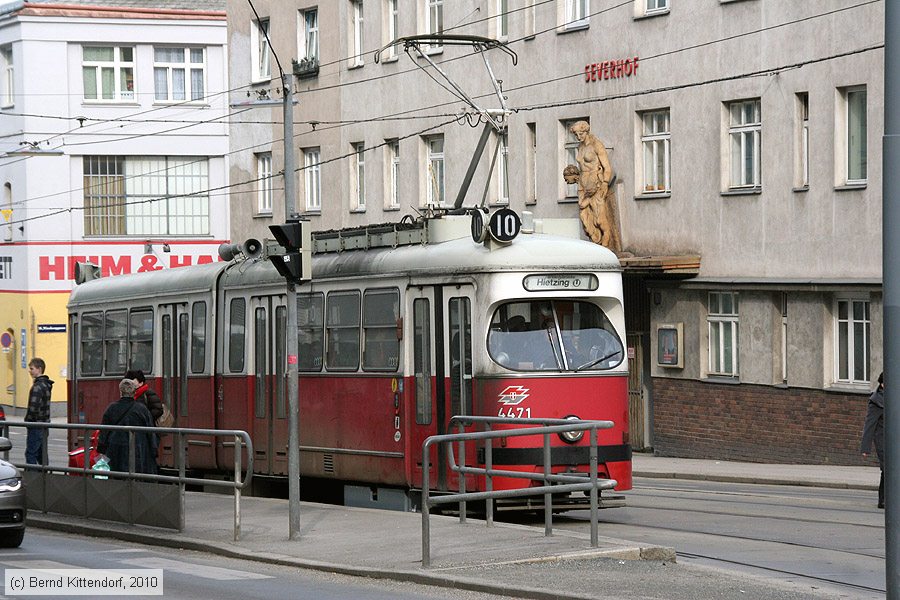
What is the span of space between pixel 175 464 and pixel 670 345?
1563 cm

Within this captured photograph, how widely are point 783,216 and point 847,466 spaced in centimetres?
427

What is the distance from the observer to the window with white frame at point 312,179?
145ft

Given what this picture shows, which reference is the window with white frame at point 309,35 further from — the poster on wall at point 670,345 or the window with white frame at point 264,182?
the poster on wall at point 670,345

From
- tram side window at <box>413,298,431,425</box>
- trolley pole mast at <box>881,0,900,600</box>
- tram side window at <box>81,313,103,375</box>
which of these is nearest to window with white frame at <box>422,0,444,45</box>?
tram side window at <box>81,313,103,375</box>

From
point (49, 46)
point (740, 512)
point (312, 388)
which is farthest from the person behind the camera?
point (49, 46)

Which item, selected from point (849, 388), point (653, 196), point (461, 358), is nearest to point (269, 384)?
point (461, 358)

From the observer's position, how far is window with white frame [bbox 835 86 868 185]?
89.5ft

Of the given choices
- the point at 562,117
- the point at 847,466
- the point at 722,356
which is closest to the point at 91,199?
the point at 562,117

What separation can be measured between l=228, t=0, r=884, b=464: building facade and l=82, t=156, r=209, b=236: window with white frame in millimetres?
20699

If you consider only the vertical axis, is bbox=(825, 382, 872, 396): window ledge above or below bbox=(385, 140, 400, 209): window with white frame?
below

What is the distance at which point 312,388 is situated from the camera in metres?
20.6

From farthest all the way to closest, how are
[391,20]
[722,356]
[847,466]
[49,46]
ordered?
[49,46], [391,20], [722,356], [847,466]

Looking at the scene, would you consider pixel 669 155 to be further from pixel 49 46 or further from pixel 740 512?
pixel 49 46

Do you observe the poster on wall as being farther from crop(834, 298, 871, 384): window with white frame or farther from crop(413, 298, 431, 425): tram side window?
crop(413, 298, 431, 425): tram side window
